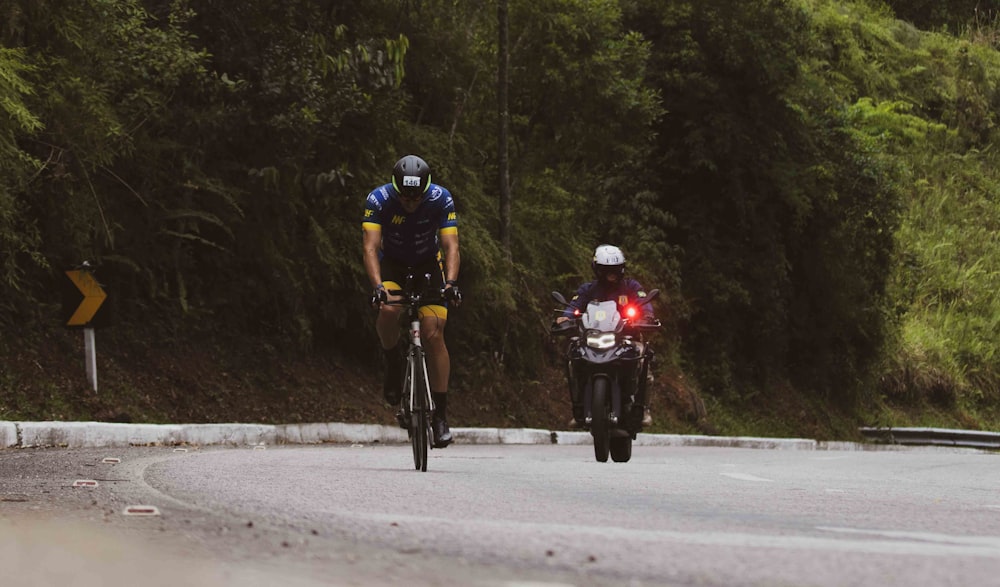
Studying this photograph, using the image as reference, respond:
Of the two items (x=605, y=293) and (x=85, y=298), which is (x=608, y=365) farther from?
(x=85, y=298)

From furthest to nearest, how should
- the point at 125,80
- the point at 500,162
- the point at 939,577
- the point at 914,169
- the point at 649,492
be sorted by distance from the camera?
the point at 914,169
the point at 500,162
the point at 125,80
the point at 649,492
the point at 939,577

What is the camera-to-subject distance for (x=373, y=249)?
429 inches

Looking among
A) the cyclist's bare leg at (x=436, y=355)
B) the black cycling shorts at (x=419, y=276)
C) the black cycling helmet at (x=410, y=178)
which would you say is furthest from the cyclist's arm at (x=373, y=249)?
the cyclist's bare leg at (x=436, y=355)

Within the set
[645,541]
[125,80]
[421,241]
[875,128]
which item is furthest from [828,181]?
[645,541]

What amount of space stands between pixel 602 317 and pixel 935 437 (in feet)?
85.2

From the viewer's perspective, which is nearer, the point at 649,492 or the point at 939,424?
the point at 649,492

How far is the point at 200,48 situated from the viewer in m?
21.3

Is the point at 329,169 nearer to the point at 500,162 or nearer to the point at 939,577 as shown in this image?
the point at 500,162

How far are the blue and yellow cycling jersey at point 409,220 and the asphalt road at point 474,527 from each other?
1.72m

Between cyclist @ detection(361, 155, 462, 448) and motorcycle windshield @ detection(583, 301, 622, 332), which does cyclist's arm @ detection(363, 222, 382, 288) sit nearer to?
cyclist @ detection(361, 155, 462, 448)

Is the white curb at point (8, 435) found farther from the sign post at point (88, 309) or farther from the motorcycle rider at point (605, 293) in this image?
the motorcycle rider at point (605, 293)

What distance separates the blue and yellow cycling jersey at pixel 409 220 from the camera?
1102 cm

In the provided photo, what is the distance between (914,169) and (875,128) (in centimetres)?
1216

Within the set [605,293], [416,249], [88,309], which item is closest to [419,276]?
[416,249]
